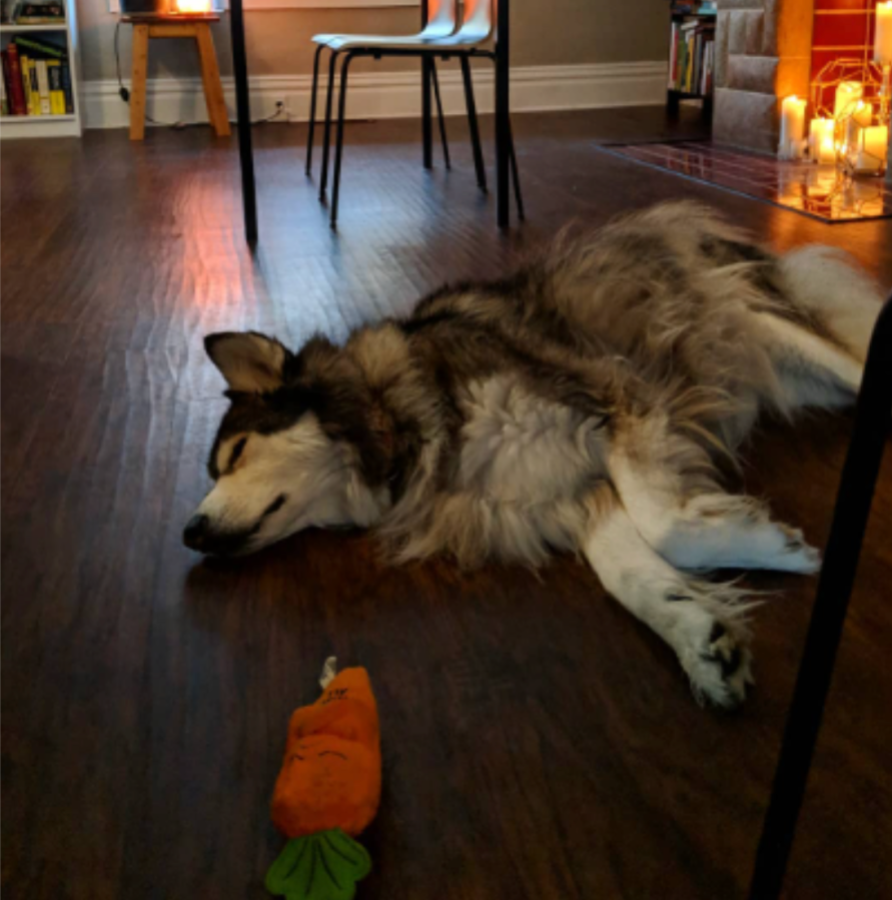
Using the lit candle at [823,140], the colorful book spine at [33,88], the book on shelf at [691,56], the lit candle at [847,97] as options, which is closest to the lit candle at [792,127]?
the lit candle at [823,140]

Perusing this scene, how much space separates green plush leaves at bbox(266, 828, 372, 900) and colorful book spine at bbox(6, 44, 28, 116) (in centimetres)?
655

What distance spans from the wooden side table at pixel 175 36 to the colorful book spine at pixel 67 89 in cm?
48

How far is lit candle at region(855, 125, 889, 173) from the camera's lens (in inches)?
175

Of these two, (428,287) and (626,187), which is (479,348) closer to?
(428,287)

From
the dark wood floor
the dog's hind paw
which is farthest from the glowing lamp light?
the dog's hind paw

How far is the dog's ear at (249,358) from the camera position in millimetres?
1585

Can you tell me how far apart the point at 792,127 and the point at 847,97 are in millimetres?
336

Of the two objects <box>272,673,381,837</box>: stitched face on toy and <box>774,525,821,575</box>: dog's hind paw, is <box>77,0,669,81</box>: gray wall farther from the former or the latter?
<box>272,673,381,837</box>: stitched face on toy

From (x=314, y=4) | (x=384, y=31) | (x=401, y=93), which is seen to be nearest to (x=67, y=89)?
(x=314, y=4)

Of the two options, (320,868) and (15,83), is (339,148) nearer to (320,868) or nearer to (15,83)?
(320,868)

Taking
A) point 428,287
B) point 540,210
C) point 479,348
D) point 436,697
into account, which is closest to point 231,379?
point 479,348

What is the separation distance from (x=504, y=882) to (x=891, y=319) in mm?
617

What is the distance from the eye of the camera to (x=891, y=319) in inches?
22.4

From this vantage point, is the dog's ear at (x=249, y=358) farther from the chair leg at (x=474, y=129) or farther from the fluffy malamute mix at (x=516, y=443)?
the chair leg at (x=474, y=129)
